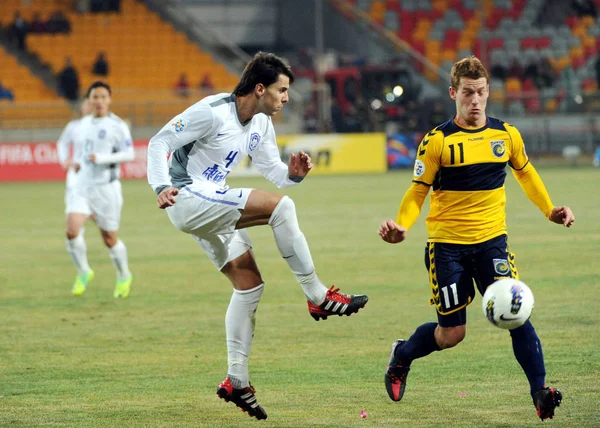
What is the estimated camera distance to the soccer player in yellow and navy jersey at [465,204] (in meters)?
6.31

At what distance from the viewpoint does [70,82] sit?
36594mm

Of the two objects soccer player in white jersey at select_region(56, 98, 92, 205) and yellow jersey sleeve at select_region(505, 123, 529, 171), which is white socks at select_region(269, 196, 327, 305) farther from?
soccer player in white jersey at select_region(56, 98, 92, 205)

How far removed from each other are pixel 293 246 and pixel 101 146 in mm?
6326

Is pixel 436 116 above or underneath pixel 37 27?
underneath

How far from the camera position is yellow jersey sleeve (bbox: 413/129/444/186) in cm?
637

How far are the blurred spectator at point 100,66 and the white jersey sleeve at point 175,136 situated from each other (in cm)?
3280

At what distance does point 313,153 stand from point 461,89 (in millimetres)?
27936

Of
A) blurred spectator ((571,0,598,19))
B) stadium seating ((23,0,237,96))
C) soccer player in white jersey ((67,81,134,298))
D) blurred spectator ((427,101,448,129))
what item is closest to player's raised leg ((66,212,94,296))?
soccer player in white jersey ((67,81,134,298))

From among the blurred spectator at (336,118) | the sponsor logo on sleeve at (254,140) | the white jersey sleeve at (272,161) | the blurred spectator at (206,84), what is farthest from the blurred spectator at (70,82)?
the sponsor logo on sleeve at (254,140)

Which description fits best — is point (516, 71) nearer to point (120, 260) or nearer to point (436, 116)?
point (436, 116)

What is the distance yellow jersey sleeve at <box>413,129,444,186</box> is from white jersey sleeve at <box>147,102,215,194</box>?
4.15 ft

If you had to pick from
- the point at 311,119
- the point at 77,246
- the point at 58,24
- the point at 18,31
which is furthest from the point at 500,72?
the point at 77,246

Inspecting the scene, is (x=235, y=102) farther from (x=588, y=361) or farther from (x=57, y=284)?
(x=57, y=284)

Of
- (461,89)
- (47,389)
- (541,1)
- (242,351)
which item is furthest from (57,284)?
(541,1)
